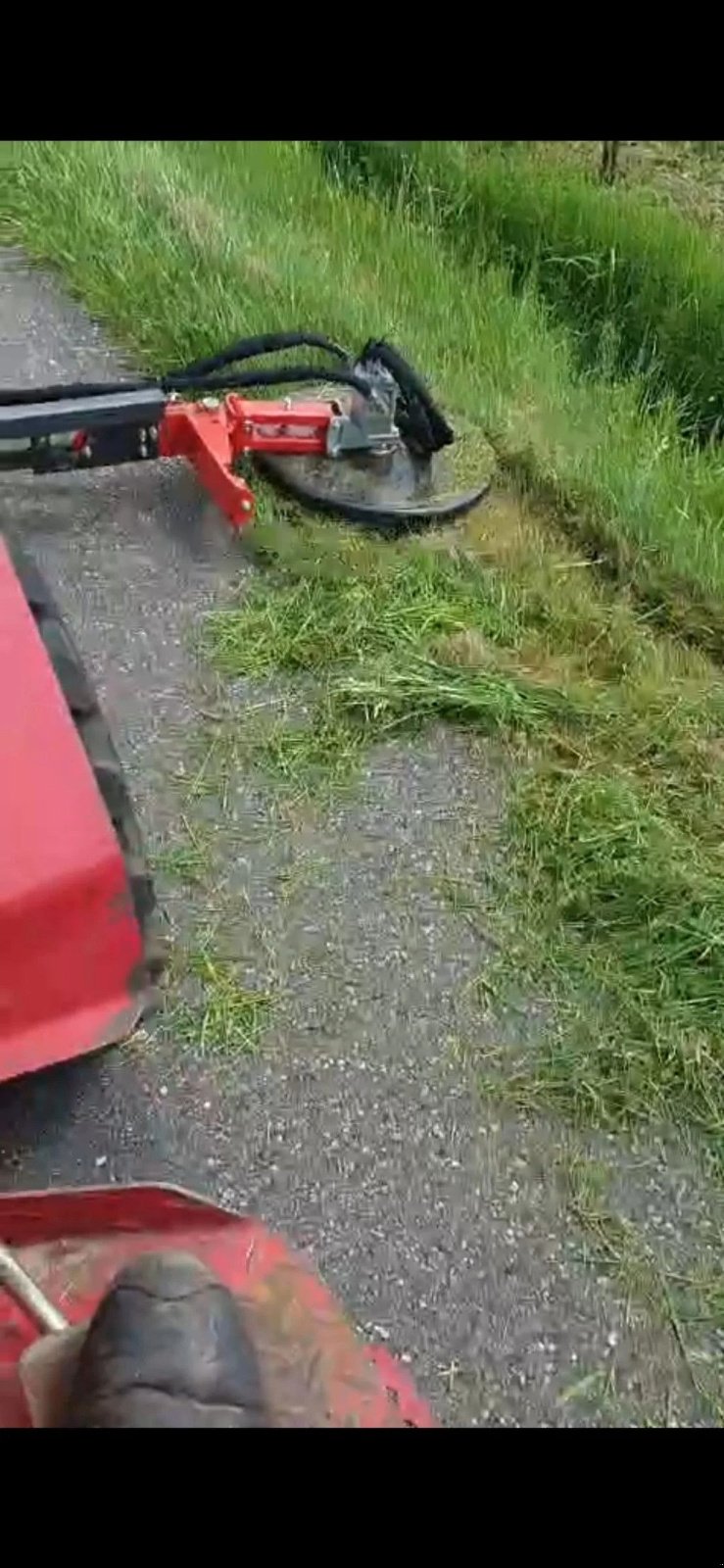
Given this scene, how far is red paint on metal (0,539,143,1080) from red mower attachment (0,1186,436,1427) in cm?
40

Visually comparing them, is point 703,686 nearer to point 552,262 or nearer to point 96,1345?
point 96,1345

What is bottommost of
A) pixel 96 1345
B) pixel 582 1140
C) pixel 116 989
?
pixel 582 1140

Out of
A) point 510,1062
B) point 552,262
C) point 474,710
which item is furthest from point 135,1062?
point 552,262

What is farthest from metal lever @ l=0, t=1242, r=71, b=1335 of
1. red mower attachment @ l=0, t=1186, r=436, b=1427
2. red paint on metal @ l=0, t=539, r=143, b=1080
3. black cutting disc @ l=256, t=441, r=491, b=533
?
black cutting disc @ l=256, t=441, r=491, b=533

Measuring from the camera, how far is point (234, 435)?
3580 millimetres

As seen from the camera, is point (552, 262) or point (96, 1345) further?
point (552, 262)

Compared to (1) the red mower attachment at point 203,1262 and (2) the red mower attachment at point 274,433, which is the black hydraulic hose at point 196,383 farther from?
(1) the red mower attachment at point 203,1262

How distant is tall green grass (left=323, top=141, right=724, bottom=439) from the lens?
557cm

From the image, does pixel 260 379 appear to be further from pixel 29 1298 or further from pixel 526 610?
pixel 29 1298

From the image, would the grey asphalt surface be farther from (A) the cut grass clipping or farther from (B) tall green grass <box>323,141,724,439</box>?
(B) tall green grass <box>323,141,724,439</box>

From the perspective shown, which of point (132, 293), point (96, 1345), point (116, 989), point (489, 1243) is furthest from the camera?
point (132, 293)

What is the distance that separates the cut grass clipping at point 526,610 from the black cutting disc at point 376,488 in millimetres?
62

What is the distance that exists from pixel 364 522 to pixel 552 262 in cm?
272

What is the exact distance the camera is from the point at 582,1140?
96.3 inches
